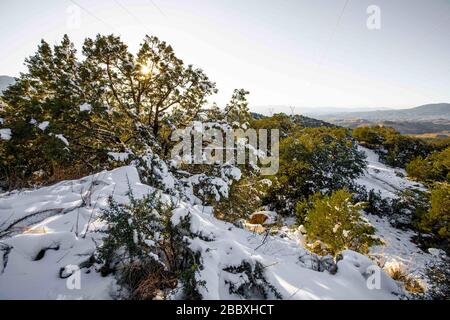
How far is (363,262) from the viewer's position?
11.1ft

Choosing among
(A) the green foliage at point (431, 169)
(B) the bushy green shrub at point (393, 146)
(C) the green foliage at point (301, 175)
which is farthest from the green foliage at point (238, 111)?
(B) the bushy green shrub at point (393, 146)

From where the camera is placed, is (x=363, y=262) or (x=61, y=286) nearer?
(x=61, y=286)

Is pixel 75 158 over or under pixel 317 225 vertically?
over

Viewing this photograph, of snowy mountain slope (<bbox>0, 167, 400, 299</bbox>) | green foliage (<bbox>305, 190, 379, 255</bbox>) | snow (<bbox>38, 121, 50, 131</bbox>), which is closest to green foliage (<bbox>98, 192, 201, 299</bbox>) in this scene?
snowy mountain slope (<bbox>0, 167, 400, 299</bbox>)

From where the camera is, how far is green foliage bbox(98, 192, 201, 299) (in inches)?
94.5

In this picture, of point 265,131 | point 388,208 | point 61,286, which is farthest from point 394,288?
point 265,131

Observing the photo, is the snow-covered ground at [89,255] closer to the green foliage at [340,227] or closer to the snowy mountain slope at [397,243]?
the snowy mountain slope at [397,243]

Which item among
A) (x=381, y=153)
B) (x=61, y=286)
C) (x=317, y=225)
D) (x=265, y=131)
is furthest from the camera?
(x=381, y=153)

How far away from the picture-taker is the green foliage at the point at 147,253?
7.88 ft

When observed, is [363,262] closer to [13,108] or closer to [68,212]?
[68,212]

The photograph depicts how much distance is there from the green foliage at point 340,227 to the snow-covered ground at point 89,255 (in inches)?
88.4

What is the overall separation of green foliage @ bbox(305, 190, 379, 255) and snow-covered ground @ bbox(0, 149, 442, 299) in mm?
2245

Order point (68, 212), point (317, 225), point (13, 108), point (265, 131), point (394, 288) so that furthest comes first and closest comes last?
point (265, 131), point (13, 108), point (317, 225), point (68, 212), point (394, 288)
